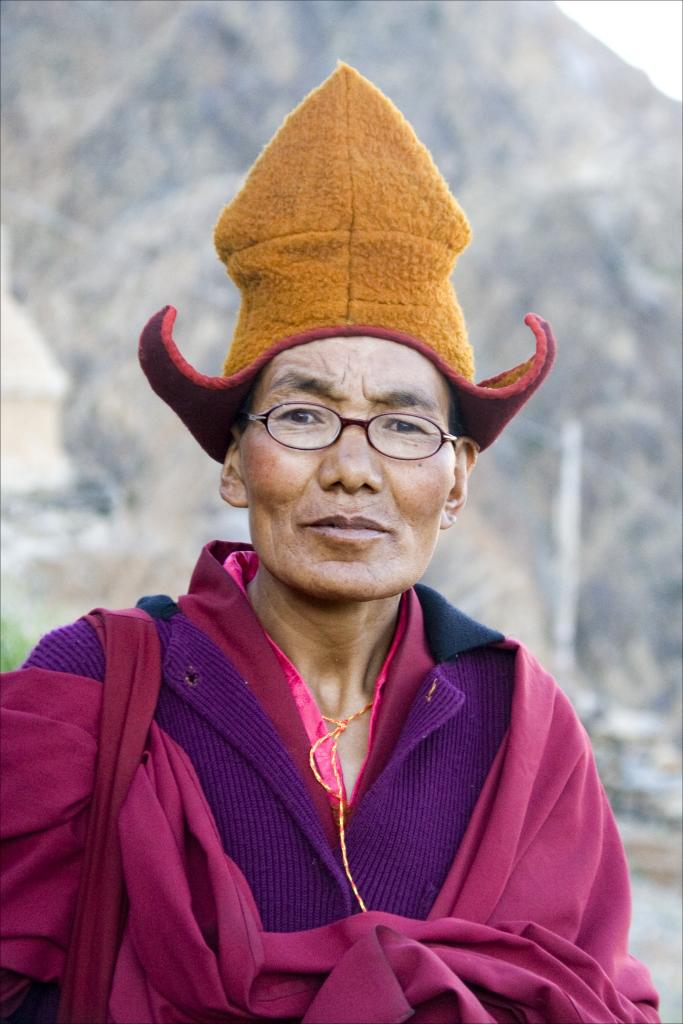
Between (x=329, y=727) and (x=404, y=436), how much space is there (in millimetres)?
527

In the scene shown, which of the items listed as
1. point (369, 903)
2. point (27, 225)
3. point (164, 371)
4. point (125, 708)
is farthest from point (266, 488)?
point (27, 225)

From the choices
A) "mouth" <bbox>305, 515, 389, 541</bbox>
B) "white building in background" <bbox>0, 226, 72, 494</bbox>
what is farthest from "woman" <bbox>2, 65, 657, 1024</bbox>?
"white building in background" <bbox>0, 226, 72, 494</bbox>

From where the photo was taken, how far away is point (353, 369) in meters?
2.12

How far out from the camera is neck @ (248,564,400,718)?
2246 mm

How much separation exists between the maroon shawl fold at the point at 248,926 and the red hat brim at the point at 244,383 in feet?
1.74

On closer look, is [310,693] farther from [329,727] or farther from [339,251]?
[339,251]

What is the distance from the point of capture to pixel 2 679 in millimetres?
2035

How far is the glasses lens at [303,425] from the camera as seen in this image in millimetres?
2111

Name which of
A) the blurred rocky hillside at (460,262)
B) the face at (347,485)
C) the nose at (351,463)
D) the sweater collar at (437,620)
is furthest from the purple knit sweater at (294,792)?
the blurred rocky hillside at (460,262)

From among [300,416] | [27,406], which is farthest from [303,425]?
[27,406]

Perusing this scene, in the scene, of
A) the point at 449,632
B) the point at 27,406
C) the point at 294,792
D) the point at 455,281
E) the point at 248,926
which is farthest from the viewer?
the point at 455,281

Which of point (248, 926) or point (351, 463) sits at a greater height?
point (351, 463)

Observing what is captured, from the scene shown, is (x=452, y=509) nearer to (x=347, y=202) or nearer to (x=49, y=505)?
(x=347, y=202)

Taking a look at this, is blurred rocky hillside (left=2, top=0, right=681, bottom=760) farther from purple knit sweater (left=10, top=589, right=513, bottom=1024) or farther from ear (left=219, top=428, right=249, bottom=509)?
purple knit sweater (left=10, top=589, right=513, bottom=1024)
